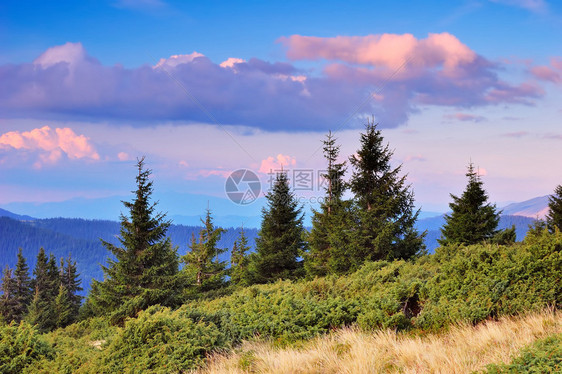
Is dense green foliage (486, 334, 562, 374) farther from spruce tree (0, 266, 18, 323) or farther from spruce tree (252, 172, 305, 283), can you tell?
spruce tree (0, 266, 18, 323)

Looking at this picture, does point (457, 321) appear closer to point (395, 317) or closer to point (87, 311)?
point (395, 317)

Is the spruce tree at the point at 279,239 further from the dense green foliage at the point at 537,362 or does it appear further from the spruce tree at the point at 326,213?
the dense green foliage at the point at 537,362

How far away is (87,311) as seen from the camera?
45594mm

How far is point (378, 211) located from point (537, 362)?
18899 millimetres

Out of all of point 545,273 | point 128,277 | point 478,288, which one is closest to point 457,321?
point 478,288

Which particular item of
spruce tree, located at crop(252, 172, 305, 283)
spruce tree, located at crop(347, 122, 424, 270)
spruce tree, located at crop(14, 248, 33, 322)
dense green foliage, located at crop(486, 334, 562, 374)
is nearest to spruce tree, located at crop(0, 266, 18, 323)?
spruce tree, located at crop(14, 248, 33, 322)

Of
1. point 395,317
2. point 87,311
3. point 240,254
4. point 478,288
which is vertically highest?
point 478,288

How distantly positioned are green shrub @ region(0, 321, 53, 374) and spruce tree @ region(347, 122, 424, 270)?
16.7 metres

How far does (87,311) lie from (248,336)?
44.7m

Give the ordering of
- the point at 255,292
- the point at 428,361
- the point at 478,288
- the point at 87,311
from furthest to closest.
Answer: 1. the point at 87,311
2. the point at 255,292
3. the point at 478,288
4. the point at 428,361

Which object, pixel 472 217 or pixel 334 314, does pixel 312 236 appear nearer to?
pixel 472 217

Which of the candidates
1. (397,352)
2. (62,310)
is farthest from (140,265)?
(62,310)

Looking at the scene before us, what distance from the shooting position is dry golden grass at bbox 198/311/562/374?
18.5 ft

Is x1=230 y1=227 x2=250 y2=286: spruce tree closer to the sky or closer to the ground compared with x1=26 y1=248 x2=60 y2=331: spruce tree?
closer to the sky
